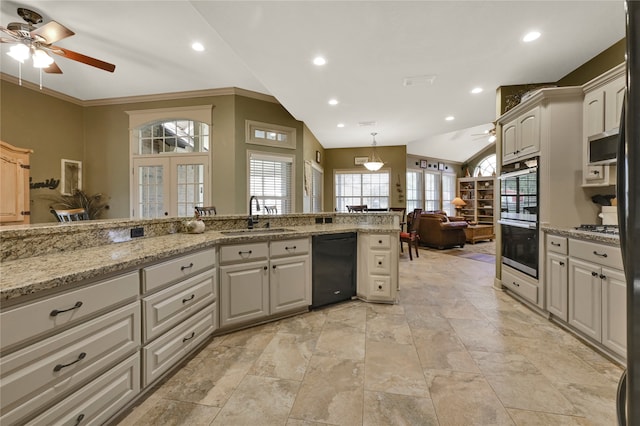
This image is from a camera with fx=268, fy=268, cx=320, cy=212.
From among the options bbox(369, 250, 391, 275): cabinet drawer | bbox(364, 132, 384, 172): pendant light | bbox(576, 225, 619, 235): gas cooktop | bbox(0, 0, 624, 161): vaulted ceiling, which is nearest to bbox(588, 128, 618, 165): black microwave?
bbox(576, 225, 619, 235): gas cooktop

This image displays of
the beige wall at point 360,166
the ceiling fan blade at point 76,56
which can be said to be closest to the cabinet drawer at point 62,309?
the ceiling fan blade at point 76,56

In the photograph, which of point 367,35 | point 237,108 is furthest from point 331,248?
point 237,108

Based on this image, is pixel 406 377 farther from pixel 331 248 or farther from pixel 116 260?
pixel 116 260

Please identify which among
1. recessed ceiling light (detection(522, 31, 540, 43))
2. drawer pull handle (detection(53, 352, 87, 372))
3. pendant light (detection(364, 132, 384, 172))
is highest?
recessed ceiling light (detection(522, 31, 540, 43))

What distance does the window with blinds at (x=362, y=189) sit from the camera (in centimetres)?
814

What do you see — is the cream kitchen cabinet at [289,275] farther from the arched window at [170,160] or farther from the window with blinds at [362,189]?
the window with blinds at [362,189]

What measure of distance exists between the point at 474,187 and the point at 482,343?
9.30 meters

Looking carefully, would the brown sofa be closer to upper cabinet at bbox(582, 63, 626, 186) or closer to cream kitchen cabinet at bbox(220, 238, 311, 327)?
upper cabinet at bbox(582, 63, 626, 186)

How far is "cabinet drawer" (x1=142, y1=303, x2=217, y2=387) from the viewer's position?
62.3 inches

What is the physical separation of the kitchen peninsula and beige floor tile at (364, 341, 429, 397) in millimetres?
959

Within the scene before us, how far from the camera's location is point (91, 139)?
5273 millimetres

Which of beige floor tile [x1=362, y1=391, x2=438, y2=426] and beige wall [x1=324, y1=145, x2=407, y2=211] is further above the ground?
beige wall [x1=324, y1=145, x2=407, y2=211]

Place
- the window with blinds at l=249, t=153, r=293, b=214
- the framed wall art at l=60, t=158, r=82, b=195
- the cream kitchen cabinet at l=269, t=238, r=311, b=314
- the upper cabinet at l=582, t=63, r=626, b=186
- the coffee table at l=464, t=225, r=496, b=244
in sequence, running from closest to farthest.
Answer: the upper cabinet at l=582, t=63, r=626, b=186
the cream kitchen cabinet at l=269, t=238, r=311, b=314
the framed wall art at l=60, t=158, r=82, b=195
the window with blinds at l=249, t=153, r=293, b=214
the coffee table at l=464, t=225, r=496, b=244

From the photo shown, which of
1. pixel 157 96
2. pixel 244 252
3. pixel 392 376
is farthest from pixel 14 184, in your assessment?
pixel 392 376
